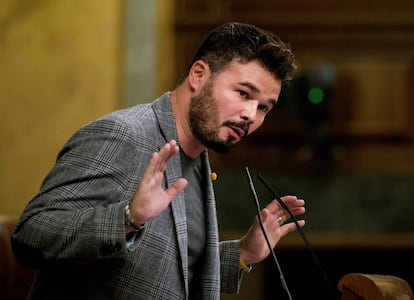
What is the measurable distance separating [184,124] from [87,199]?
0.38m

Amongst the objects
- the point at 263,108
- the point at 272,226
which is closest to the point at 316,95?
the point at 272,226

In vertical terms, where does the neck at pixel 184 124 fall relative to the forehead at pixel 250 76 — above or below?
below

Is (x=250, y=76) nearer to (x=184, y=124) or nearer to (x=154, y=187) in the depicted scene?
(x=184, y=124)

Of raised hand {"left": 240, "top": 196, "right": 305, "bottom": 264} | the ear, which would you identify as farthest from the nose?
raised hand {"left": 240, "top": 196, "right": 305, "bottom": 264}

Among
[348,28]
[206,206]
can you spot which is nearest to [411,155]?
[348,28]

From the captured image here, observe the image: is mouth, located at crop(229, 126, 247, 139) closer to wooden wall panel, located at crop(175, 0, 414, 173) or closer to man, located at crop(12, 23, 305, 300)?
man, located at crop(12, 23, 305, 300)

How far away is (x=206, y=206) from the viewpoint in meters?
2.30

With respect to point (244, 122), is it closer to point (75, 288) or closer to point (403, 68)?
point (75, 288)

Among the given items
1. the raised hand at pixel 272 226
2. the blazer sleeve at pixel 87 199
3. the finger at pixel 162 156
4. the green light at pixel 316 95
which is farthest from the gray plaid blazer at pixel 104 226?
the green light at pixel 316 95

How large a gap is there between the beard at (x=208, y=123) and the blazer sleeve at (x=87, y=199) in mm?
140

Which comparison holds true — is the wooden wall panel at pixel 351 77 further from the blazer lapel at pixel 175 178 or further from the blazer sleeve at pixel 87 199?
the blazer sleeve at pixel 87 199

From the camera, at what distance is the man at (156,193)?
73.0 inches

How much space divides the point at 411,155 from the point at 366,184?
269 millimetres

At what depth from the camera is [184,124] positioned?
2217 millimetres
